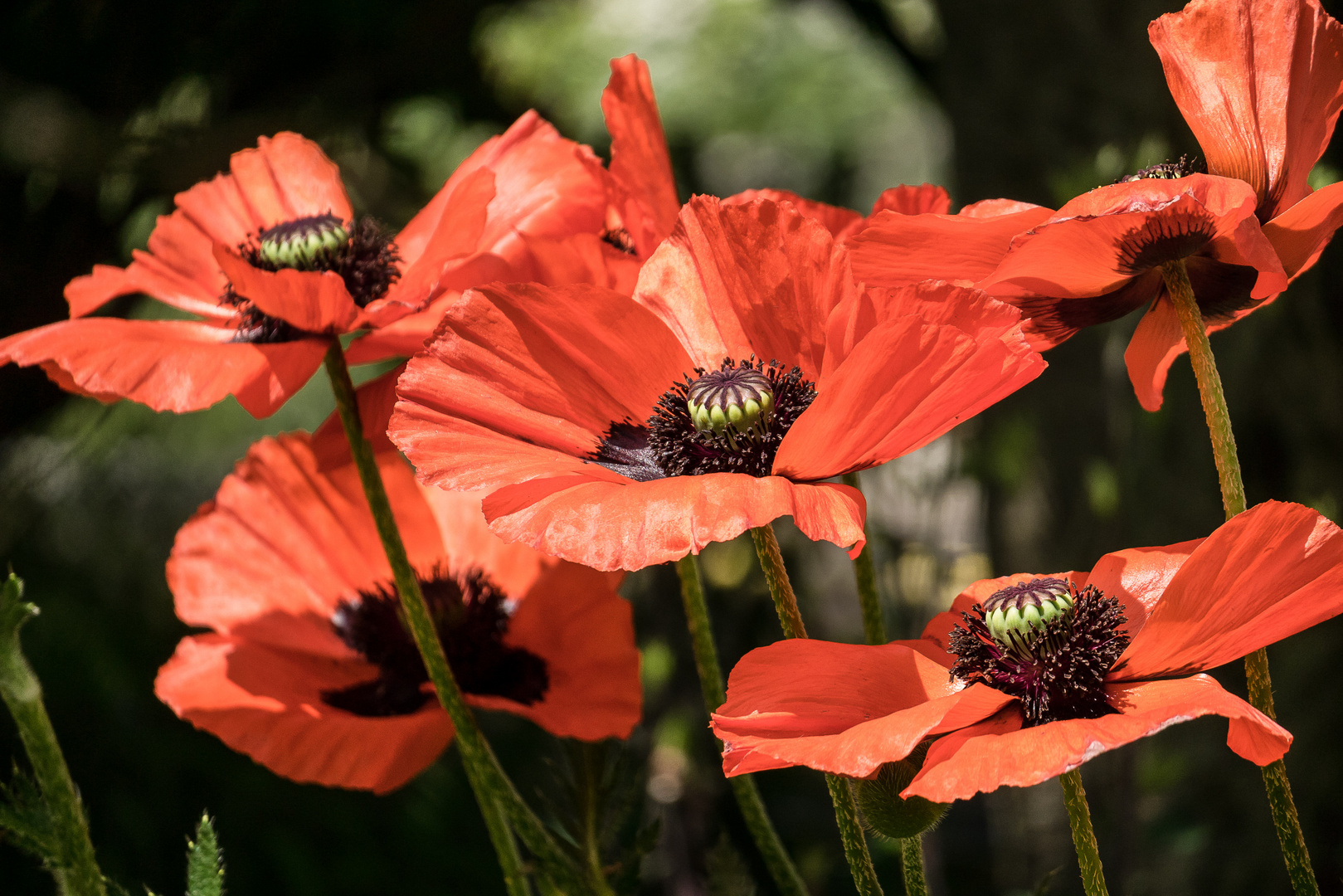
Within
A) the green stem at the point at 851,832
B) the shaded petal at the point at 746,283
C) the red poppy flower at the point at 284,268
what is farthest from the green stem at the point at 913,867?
the red poppy flower at the point at 284,268

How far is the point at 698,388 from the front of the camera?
0.55 meters

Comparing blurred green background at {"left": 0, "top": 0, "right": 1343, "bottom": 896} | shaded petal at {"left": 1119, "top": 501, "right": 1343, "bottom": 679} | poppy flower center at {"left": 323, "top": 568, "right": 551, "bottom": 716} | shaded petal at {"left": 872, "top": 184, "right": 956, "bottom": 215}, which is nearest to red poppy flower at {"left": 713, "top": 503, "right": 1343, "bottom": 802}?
Answer: shaded petal at {"left": 1119, "top": 501, "right": 1343, "bottom": 679}

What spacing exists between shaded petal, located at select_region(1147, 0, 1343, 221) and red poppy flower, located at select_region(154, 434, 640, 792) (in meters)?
0.38

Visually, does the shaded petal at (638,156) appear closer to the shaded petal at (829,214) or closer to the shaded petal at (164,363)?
the shaded petal at (829,214)

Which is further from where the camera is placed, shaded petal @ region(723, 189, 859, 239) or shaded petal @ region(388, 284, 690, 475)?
shaded petal @ region(723, 189, 859, 239)

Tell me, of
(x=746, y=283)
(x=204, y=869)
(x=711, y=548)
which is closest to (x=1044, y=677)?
(x=746, y=283)

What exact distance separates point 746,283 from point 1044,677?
9.2 inches

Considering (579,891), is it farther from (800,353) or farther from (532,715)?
(800,353)

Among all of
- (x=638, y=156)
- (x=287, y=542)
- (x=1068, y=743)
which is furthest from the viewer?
(x=287, y=542)

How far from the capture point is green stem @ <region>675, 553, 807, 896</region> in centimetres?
58

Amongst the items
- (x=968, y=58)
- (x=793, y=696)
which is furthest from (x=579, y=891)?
(x=968, y=58)

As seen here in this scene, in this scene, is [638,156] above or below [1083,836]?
above

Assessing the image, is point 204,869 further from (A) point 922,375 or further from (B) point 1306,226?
(B) point 1306,226

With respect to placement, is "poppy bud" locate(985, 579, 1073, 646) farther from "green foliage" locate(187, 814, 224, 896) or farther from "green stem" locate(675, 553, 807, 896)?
"green foliage" locate(187, 814, 224, 896)
